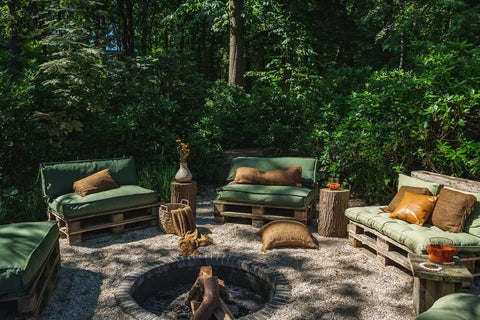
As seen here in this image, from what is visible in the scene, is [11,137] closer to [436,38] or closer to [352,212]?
[352,212]

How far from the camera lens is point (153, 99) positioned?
798cm

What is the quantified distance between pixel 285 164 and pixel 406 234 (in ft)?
8.50

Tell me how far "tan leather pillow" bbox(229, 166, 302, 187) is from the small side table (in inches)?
108

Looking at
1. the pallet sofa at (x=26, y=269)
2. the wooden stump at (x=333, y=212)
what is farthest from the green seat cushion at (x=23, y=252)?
the wooden stump at (x=333, y=212)

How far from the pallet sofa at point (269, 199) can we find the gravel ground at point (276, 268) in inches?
9.8

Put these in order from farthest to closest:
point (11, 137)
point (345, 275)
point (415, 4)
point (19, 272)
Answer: point (415, 4), point (11, 137), point (345, 275), point (19, 272)

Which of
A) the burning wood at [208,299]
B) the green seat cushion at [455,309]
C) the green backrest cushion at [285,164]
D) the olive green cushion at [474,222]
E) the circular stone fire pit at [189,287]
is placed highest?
the green backrest cushion at [285,164]

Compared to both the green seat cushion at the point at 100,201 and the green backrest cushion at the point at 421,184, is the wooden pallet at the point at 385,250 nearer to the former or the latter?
the green backrest cushion at the point at 421,184

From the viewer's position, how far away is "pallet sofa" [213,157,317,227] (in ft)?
17.1

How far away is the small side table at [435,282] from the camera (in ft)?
9.20

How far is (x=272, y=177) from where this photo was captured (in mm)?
5668

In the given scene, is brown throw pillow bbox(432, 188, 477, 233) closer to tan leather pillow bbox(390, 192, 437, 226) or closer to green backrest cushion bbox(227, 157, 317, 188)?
tan leather pillow bbox(390, 192, 437, 226)

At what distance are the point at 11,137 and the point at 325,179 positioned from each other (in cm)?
591

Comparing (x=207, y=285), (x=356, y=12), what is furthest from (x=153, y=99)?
(x=356, y=12)
